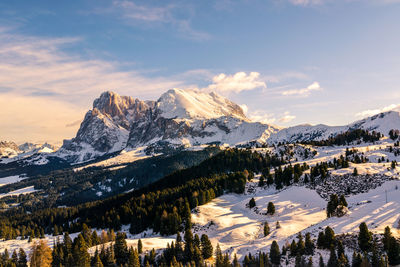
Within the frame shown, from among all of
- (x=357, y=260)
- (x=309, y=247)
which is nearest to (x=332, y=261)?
(x=357, y=260)

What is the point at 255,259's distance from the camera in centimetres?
9631

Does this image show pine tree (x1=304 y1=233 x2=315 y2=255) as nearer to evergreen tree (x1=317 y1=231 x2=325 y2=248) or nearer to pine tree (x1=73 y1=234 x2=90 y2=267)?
evergreen tree (x1=317 y1=231 x2=325 y2=248)

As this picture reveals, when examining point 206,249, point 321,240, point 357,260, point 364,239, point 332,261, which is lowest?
point 206,249

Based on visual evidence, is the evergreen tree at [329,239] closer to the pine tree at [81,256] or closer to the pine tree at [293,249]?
the pine tree at [293,249]

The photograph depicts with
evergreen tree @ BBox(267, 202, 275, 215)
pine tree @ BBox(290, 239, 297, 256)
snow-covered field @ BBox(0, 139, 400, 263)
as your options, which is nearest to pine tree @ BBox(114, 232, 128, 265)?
snow-covered field @ BBox(0, 139, 400, 263)

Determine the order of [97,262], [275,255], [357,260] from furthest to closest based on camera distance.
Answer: [97,262] → [275,255] → [357,260]

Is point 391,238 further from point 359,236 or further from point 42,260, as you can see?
point 42,260

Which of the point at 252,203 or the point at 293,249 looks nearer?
the point at 293,249

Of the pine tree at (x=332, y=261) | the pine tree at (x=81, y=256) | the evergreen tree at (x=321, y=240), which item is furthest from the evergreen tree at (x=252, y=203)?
the pine tree at (x=81, y=256)

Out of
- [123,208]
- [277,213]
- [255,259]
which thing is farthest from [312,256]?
[123,208]

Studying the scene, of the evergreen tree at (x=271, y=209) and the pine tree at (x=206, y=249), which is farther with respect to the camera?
the evergreen tree at (x=271, y=209)

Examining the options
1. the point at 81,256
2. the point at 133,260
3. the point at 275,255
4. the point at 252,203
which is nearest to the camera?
the point at 275,255

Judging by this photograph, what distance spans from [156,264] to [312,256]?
50341mm

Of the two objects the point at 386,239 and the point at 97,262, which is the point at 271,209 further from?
the point at 97,262
